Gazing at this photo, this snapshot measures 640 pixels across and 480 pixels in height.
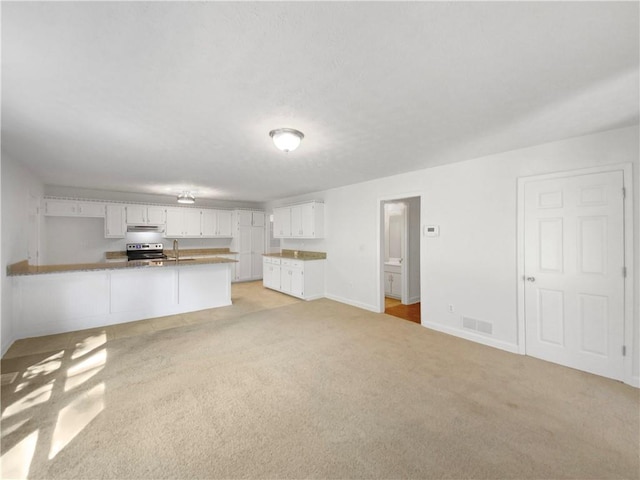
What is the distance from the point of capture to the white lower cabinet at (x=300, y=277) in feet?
20.0

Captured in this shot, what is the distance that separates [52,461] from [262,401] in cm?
138

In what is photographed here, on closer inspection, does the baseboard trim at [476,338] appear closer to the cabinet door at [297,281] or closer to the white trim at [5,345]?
the cabinet door at [297,281]

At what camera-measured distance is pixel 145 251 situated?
23.4ft

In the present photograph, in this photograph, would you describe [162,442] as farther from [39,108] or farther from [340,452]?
[39,108]

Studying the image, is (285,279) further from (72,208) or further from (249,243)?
(72,208)

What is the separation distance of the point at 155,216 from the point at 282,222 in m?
3.37

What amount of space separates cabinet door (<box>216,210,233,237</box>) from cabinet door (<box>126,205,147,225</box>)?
1.89 m

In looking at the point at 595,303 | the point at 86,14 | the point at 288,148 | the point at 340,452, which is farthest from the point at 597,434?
the point at 86,14

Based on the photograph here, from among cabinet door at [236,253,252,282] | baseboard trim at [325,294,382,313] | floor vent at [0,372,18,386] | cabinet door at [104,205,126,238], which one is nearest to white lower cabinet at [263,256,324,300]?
baseboard trim at [325,294,382,313]

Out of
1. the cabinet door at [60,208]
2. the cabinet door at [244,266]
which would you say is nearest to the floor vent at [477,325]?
the cabinet door at [244,266]

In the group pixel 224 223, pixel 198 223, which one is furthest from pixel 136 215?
pixel 224 223

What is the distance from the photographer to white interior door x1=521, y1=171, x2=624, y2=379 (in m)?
2.77

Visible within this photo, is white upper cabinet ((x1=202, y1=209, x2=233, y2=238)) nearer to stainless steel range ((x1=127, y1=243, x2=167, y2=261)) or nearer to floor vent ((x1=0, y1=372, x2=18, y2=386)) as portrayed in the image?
stainless steel range ((x1=127, y1=243, x2=167, y2=261))

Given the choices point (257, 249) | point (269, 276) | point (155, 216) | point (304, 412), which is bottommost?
point (304, 412)
